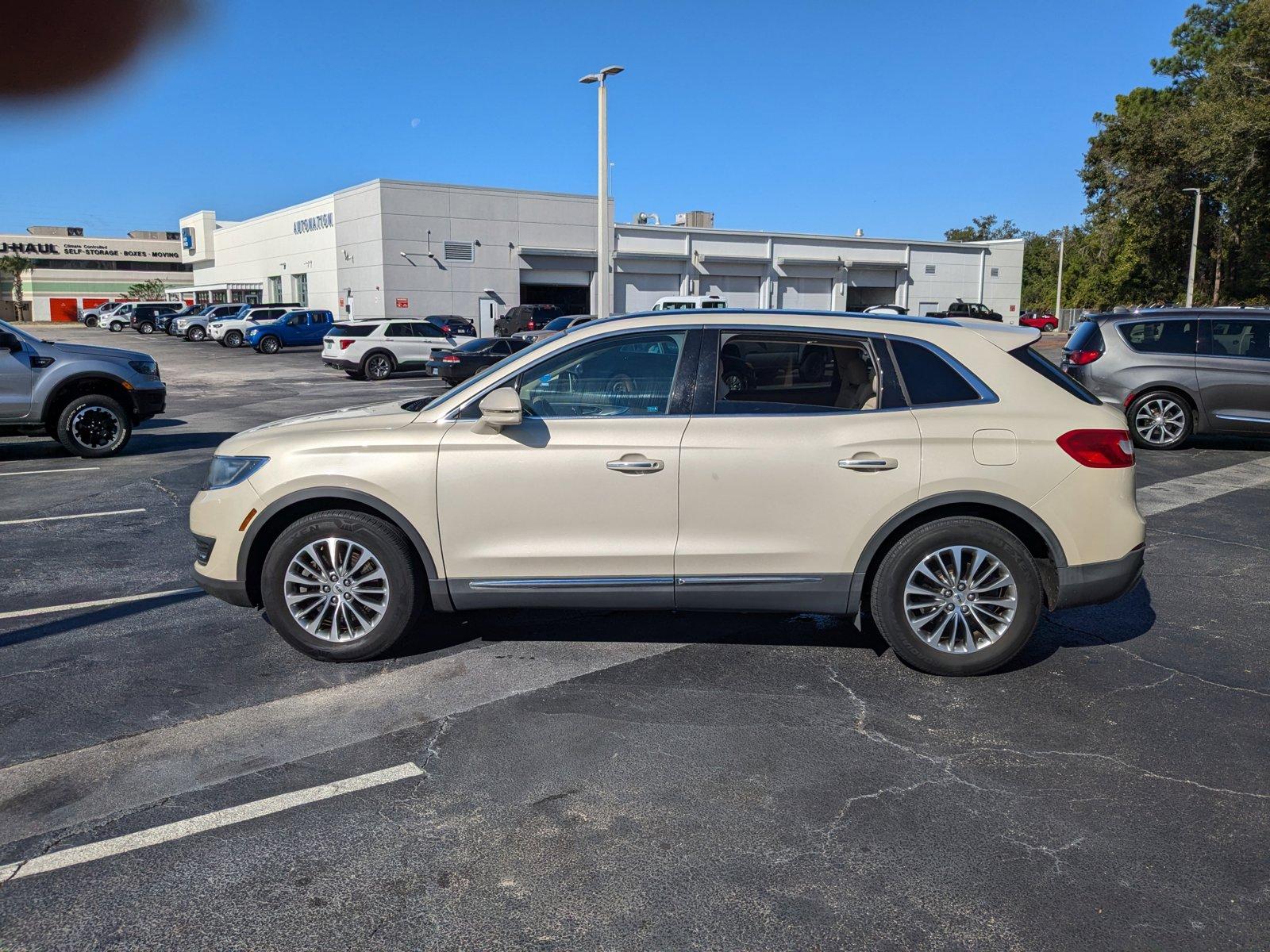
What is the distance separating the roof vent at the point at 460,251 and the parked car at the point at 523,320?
7440 millimetres

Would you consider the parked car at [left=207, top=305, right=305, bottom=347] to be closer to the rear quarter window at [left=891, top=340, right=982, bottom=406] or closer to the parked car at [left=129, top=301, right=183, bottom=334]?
the parked car at [left=129, top=301, right=183, bottom=334]

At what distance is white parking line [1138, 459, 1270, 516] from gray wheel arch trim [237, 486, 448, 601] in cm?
685

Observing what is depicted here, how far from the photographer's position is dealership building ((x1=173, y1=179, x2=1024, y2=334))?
147 feet

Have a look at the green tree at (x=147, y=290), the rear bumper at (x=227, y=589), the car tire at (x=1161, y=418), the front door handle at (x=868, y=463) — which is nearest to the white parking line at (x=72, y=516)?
the rear bumper at (x=227, y=589)

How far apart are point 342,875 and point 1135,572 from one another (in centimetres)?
393

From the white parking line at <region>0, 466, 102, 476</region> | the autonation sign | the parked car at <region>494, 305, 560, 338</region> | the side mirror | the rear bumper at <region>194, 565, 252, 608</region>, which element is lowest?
the white parking line at <region>0, 466, 102, 476</region>

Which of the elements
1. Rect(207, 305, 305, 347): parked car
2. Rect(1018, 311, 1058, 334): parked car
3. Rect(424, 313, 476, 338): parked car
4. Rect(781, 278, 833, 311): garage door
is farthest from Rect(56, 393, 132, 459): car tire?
Rect(1018, 311, 1058, 334): parked car

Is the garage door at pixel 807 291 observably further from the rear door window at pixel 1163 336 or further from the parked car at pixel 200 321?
the rear door window at pixel 1163 336

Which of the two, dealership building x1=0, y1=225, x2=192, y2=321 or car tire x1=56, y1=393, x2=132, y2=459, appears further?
dealership building x1=0, y1=225, x2=192, y2=321

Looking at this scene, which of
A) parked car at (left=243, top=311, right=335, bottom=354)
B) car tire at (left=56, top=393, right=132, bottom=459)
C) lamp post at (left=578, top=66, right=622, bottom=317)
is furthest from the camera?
parked car at (left=243, top=311, right=335, bottom=354)

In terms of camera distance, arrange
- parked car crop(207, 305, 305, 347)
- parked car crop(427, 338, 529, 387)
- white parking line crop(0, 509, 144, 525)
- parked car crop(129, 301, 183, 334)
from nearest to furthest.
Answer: white parking line crop(0, 509, 144, 525) < parked car crop(427, 338, 529, 387) < parked car crop(207, 305, 305, 347) < parked car crop(129, 301, 183, 334)

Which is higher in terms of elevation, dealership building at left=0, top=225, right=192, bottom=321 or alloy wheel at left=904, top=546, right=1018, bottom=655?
dealership building at left=0, top=225, right=192, bottom=321

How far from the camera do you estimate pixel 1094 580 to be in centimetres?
471

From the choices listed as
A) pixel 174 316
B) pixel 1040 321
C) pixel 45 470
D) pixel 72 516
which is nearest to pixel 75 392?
pixel 45 470
